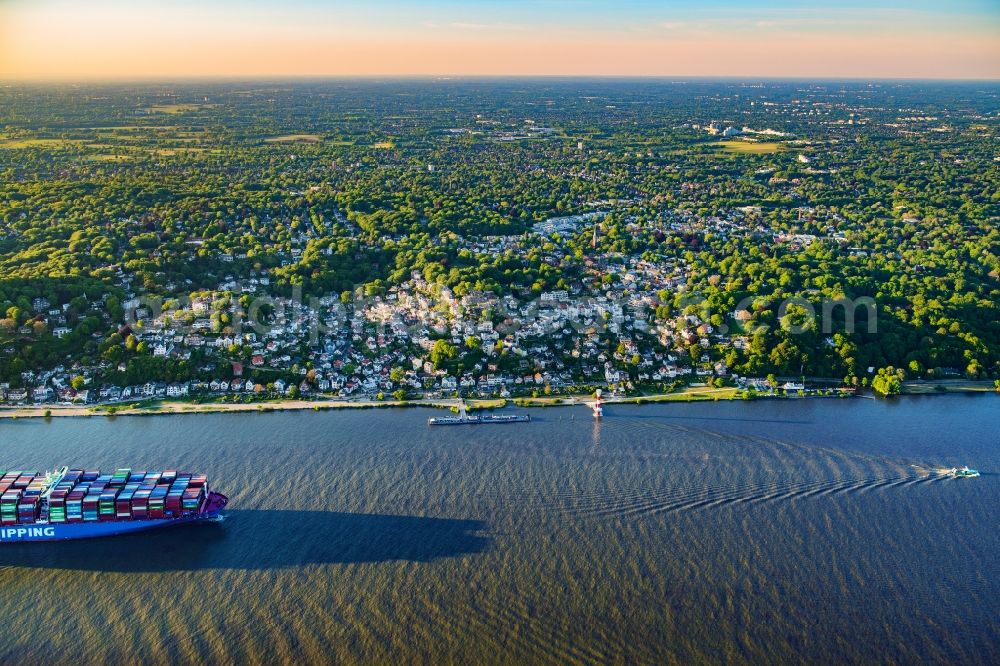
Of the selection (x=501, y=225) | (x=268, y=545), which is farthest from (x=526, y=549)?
(x=501, y=225)

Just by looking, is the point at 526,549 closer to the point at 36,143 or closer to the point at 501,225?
the point at 501,225

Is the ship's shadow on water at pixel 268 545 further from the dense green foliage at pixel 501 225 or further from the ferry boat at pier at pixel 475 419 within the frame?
the dense green foliage at pixel 501 225

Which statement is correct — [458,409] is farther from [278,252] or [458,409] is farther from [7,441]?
[278,252]

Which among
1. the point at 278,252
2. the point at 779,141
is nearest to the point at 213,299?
the point at 278,252

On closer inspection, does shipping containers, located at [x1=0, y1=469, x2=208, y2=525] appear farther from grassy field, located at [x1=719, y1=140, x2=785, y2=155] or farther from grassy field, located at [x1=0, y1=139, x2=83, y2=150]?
grassy field, located at [x1=719, y1=140, x2=785, y2=155]

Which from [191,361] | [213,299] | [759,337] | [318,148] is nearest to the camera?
[191,361]

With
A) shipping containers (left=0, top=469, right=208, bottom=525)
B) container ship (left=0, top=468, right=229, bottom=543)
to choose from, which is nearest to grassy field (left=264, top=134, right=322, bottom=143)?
shipping containers (left=0, top=469, right=208, bottom=525)
